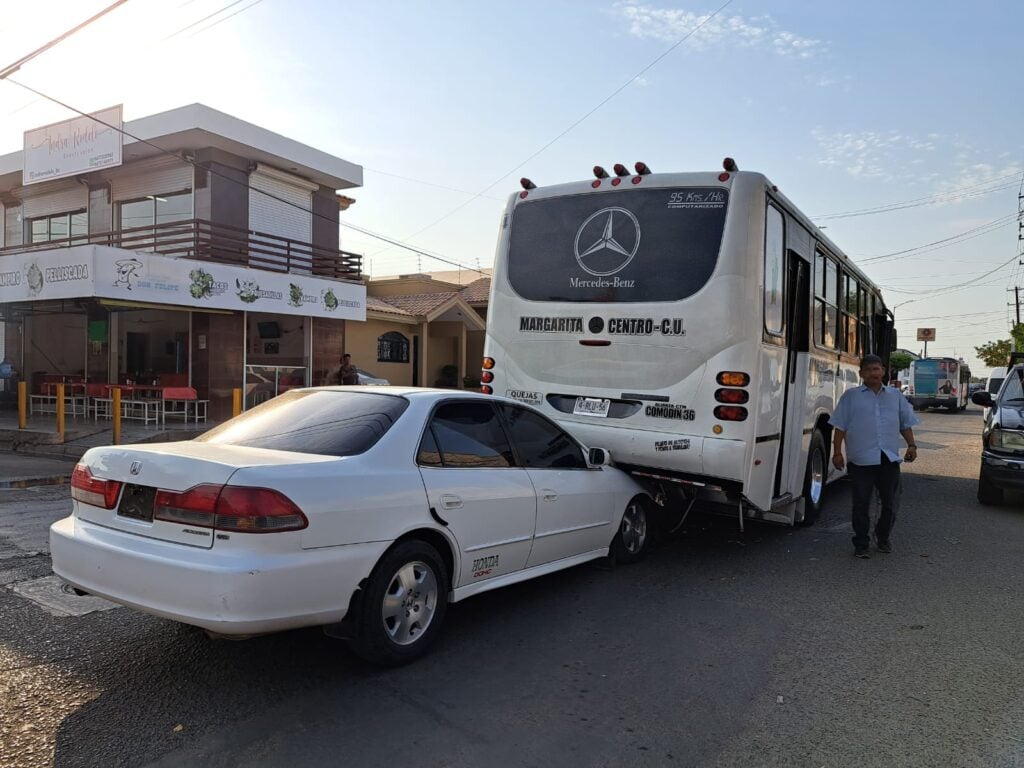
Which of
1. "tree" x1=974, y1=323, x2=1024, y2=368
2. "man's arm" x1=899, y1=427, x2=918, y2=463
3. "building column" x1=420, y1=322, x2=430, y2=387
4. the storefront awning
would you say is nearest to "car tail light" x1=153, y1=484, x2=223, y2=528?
"man's arm" x1=899, y1=427, x2=918, y2=463

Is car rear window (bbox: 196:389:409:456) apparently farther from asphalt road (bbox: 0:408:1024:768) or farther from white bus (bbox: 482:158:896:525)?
white bus (bbox: 482:158:896:525)

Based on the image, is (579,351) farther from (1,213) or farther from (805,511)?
(1,213)

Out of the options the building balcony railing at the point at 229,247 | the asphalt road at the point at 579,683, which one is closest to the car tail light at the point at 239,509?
the asphalt road at the point at 579,683

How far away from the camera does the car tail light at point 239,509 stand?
133 inches

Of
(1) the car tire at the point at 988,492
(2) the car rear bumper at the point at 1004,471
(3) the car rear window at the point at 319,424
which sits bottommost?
(1) the car tire at the point at 988,492

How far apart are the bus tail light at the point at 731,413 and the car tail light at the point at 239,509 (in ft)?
12.0

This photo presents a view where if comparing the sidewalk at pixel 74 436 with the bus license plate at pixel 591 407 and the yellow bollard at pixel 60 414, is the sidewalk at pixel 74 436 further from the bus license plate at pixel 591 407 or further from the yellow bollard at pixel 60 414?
the bus license plate at pixel 591 407

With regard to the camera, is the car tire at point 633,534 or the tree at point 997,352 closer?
the car tire at point 633,534

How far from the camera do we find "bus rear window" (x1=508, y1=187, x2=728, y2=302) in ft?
20.3

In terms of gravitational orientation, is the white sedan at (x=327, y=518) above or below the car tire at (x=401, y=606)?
above

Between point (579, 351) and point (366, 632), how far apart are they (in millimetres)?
3650

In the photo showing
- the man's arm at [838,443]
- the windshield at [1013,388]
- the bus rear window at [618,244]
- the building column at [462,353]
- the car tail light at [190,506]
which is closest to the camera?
the car tail light at [190,506]

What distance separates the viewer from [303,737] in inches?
127

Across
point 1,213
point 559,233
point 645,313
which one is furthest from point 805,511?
point 1,213
